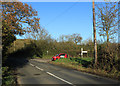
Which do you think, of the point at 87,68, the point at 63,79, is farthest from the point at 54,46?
the point at 63,79

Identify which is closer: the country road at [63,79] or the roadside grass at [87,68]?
the country road at [63,79]

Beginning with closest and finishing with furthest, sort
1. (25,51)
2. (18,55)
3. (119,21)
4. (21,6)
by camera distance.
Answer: (21,6) < (119,21) < (25,51) < (18,55)

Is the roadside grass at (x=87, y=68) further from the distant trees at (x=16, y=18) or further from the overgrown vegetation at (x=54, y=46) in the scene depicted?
the distant trees at (x=16, y=18)

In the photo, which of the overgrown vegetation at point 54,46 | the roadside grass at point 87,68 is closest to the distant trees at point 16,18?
the overgrown vegetation at point 54,46

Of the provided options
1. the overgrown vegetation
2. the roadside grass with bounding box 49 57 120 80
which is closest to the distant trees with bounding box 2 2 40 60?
the overgrown vegetation

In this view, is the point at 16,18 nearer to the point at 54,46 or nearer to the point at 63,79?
the point at 63,79

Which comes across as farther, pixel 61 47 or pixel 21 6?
pixel 61 47

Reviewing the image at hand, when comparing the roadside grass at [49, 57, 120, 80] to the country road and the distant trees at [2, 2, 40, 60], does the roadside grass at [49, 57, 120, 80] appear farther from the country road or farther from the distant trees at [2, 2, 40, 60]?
the distant trees at [2, 2, 40, 60]

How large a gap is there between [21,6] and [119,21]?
45.5 ft

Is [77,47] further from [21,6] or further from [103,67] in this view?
[21,6]

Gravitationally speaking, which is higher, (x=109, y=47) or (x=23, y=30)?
(x=23, y=30)

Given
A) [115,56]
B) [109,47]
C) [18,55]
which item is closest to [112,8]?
[109,47]

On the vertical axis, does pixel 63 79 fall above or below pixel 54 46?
below

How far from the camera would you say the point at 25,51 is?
50938 mm
